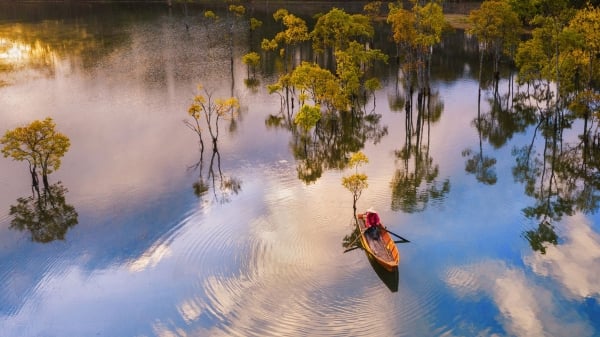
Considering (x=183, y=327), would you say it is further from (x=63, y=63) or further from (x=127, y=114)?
(x=63, y=63)

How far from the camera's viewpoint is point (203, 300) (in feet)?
88.7

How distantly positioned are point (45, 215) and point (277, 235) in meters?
15.2

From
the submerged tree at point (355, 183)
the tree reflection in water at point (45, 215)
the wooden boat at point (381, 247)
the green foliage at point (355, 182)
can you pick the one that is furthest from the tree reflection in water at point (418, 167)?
the tree reflection in water at point (45, 215)

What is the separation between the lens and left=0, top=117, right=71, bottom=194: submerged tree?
37.1 metres

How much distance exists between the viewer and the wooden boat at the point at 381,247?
2844cm

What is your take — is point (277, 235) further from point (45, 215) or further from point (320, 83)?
point (320, 83)

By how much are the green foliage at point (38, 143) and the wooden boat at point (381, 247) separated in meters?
21.5

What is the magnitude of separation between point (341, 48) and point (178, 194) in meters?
31.2

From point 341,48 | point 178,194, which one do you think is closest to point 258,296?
point 178,194

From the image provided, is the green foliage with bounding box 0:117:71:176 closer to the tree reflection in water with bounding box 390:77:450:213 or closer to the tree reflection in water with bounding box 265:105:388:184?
the tree reflection in water with bounding box 265:105:388:184

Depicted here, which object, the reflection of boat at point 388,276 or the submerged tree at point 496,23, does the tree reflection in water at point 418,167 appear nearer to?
the reflection of boat at point 388,276

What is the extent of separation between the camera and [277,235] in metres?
32.3

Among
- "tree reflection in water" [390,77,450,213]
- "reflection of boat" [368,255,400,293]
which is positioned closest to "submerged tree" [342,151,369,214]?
"tree reflection in water" [390,77,450,213]

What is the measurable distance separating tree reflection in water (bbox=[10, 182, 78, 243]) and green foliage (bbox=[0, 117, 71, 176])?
2126 mm
